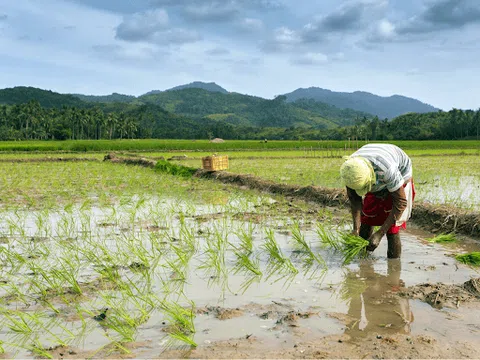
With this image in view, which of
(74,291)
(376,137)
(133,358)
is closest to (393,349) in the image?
(133,358)

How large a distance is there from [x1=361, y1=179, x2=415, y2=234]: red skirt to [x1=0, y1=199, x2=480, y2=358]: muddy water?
0.35m

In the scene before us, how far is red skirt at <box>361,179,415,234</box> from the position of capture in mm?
3838

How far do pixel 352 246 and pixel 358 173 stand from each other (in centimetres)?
87

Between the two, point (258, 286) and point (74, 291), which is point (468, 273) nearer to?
point (258, 286)

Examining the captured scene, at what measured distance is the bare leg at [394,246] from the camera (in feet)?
12.8

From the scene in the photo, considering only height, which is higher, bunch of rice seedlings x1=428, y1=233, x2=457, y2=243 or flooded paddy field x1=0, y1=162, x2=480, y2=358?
bunch of rice seedlings x1=428, y1=233, x2=457, y2=243

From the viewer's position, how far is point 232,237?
502 centimetres

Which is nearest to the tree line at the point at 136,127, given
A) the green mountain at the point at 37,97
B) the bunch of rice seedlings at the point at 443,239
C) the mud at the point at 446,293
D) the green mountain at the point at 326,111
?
the bunch of rice seedlings at the point at 443,239

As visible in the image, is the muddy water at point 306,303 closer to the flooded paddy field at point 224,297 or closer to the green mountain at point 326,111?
the flooded paddy field at point 224,297

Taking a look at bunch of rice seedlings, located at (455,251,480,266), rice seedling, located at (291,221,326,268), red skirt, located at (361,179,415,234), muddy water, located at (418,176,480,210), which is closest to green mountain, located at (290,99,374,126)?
muddy water, located at (418,176,480,210)

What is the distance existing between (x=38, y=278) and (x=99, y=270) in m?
0.46

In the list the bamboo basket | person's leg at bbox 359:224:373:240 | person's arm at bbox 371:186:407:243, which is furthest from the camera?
the bamboo basket

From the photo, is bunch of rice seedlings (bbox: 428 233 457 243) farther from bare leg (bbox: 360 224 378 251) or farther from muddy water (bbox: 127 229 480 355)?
bare leg (bbox: 360 224 378 251)

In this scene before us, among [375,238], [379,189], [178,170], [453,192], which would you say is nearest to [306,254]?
[375,238]
